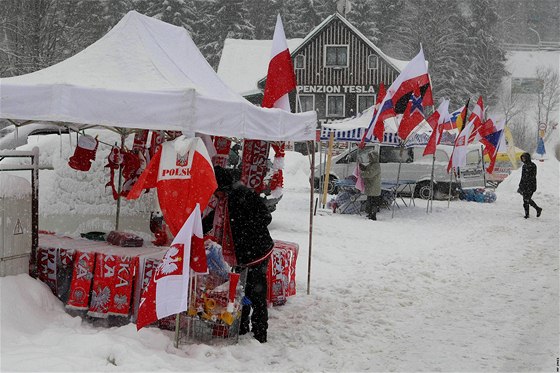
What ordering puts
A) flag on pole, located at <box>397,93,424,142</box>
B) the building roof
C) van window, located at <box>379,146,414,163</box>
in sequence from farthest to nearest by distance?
the building roof → van window, located at <box>379,146,414,163</box> → flag on pole, located at <box>397,93,424,142</box>

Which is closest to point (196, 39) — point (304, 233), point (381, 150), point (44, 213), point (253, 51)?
point (253, 51)

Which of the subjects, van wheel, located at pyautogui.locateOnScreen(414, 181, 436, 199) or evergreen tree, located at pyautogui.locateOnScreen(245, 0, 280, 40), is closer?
van wheel, located at pyautogui.locateOnScreen(414, 181, 436, 199)

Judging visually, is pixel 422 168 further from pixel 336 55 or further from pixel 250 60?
pixel 250 60

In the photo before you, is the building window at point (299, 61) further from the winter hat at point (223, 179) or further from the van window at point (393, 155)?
the winter hat at point (223, 179)

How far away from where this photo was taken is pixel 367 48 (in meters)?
40.8

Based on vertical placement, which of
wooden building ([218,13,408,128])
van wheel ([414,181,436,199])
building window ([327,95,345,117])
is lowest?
van wheel ([414,181,436,199])

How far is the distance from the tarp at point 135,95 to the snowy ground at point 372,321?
184cm

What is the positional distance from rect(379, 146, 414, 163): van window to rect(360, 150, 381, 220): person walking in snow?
5.40 metres

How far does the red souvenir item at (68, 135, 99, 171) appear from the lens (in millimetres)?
7938

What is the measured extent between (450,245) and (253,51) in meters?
32.6

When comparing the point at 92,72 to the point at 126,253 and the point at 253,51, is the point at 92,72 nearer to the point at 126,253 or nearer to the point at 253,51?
the point at 126,253

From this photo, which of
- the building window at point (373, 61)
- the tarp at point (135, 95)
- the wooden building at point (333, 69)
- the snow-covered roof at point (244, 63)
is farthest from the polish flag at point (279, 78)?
the building window at point (373, 61)

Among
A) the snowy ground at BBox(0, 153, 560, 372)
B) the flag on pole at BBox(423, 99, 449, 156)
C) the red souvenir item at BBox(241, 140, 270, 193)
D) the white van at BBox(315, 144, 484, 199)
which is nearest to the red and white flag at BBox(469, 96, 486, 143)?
the flag on pole at BBox(423, 99, 449, 156)

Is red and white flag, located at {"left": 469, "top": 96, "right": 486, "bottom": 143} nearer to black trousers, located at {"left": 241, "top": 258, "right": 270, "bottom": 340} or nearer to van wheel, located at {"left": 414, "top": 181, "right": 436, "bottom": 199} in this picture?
van wheel, located at {"left": 414, "top": 181, "right": 436, "bottom": 199}
